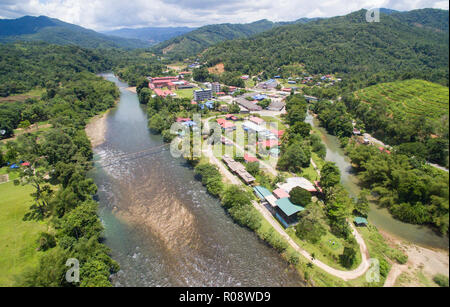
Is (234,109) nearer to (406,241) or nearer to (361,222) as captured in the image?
(361,222)

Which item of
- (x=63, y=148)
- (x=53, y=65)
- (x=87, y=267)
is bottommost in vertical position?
(x=87, y=267)

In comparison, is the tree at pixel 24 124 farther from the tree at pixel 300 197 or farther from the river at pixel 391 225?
the river at pixel 391 225

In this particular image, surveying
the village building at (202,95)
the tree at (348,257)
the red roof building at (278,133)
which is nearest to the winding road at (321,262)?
the tree at (348,257)

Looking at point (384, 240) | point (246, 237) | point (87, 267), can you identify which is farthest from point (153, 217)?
point (384, 240)

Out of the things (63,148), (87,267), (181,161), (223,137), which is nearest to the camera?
(87,267)

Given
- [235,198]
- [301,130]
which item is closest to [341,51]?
[301,130]

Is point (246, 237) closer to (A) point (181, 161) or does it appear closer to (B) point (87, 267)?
(B) point (87, 267)
